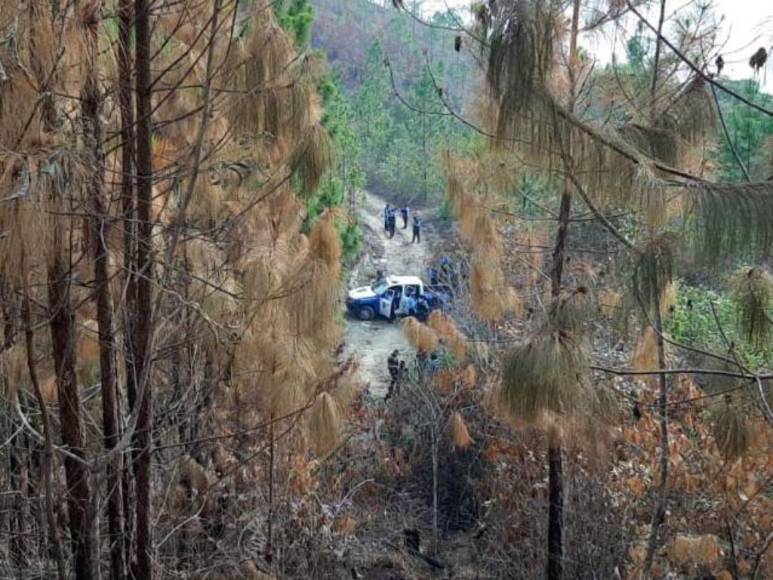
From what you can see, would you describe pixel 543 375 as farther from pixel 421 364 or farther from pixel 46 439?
pixel 421 364

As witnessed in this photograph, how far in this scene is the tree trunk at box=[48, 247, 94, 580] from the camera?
198 centimetres

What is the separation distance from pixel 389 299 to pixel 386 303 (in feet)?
0.37

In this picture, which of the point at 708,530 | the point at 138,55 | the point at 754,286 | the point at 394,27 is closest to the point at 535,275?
the point at 708,530

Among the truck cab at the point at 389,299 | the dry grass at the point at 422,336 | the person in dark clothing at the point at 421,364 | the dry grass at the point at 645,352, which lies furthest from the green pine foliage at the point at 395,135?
the dry grass at the point at 645,352

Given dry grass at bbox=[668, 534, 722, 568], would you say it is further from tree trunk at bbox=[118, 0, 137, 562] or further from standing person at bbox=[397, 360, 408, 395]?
standing person at bbox=[397, 360, 408, 395]

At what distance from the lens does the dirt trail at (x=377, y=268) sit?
11633 mm

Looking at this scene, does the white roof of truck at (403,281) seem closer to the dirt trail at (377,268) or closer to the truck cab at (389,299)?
the truck cab at (389,299)

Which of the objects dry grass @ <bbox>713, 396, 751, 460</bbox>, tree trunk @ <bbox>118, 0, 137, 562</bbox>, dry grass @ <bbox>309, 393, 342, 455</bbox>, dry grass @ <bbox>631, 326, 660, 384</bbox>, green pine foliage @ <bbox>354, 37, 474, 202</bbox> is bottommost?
dry grass @ <bbox>309, 393, 342, 455</bbox>

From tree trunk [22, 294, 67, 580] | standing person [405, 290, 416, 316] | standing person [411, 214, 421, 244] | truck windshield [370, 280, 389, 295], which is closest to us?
tree trunk [22, 294, 67, 580]

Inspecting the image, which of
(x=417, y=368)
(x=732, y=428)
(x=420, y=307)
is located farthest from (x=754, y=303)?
(x=420, y=307)

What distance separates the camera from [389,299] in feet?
48.0

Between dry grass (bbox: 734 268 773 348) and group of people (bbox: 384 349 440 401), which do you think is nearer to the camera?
dry grass (bbox: 734 268 773 348)

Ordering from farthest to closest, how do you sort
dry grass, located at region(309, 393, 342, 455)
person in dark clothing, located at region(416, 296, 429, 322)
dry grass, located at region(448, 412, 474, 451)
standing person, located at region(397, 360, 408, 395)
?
person in dark clothing, located at region(416, 296, 429, 322)
standing person, located at region(397, 360, 408, 395)
dry grass, located at region(448, 412, 474, 451)
dry grass, located at region(309, 393, 342, 455)

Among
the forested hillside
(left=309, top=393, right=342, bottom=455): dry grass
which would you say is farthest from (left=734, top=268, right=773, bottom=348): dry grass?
(left=309, top=393, right=342, bottom=455): dry grass
